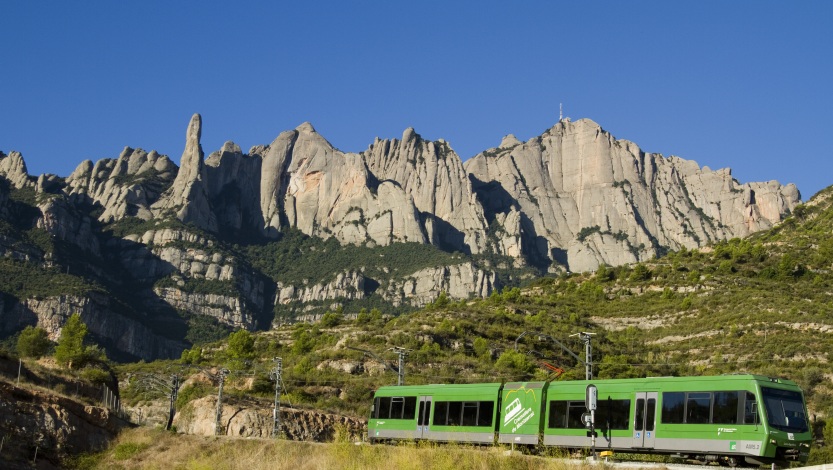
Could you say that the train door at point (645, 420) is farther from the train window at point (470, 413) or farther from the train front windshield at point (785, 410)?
the train window at point (470, 413)

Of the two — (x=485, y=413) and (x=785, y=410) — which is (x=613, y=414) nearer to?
(x=785, y=410)

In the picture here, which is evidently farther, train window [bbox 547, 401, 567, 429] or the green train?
train window [bbox 547, 401, 567, 429]

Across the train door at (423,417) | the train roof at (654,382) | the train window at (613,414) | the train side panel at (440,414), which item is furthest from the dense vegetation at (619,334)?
the train door at (423,417)

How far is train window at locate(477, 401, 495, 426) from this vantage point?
111 ft

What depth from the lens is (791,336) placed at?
71625 millimetres

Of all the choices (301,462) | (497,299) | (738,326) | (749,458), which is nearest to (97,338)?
(497,299)

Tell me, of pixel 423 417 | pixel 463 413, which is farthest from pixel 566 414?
A: pixel 423 417

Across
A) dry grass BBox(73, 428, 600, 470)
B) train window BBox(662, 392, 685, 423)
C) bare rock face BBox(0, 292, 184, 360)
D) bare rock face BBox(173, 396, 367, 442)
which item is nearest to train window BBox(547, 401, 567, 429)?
dry grass BBox(73, 428, 600, 470)

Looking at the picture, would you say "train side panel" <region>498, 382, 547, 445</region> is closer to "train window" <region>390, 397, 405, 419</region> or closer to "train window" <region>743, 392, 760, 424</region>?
"train window" <region>390, 397, 405, 419</region>

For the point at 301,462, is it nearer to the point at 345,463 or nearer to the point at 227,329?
the point at 345,463

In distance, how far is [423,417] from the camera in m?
36.9

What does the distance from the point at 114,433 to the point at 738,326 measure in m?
57.6

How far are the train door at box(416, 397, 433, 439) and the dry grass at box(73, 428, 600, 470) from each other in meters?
3.20

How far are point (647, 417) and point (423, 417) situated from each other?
11061 millimetres
